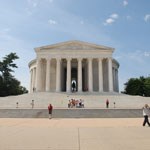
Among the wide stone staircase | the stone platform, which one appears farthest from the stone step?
the stone platform

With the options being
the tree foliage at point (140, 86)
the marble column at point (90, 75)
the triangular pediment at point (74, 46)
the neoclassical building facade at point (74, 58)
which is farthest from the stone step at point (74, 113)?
the tree foliage at point (140, 86)

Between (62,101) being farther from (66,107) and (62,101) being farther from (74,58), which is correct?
(74,58)

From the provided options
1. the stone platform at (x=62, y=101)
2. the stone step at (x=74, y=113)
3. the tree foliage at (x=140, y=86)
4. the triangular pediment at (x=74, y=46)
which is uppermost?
the triangular pediment at (x=74, y=46)

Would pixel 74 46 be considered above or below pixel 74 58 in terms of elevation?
above

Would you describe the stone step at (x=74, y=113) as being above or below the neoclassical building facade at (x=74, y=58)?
below

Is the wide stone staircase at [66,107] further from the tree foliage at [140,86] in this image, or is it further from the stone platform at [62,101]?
the tree foliage at [140,86]

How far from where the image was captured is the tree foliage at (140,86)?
68387mm

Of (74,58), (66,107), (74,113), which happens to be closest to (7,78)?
(74,58)

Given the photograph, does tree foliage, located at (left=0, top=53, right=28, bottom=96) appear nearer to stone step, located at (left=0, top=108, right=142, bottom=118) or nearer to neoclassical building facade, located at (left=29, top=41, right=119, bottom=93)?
neoclassical building facade, located at (left=29, top=41, right=119, bottom=93)

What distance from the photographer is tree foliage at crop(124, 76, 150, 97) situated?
68387 mm

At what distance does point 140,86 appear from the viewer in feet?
236

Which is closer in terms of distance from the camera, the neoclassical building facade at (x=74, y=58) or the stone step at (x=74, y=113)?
the stone step at (x=74, y=113)

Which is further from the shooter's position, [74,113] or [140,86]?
[140,86]

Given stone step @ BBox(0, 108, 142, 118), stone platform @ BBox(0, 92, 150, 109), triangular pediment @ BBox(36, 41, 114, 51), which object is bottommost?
stone step @ BBox(0, 108, 142, 118)
